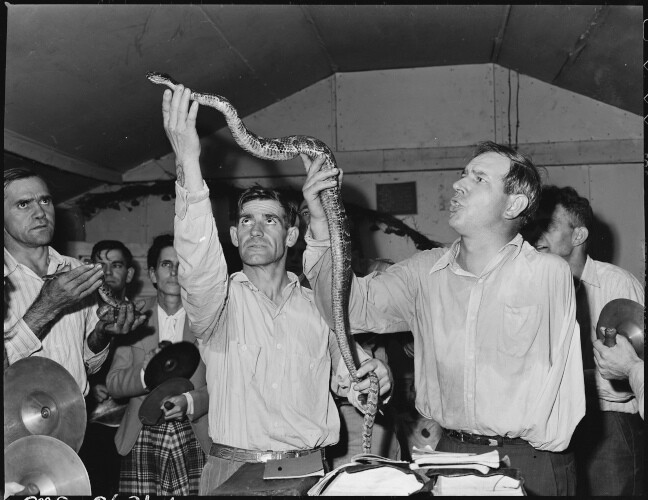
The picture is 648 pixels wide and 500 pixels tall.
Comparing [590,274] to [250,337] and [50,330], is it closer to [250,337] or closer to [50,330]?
[250,337]

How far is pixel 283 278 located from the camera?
299 centimetres

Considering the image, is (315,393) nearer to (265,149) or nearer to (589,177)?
(265,149)

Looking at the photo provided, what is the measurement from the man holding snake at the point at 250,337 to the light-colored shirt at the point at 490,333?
0.22 metres

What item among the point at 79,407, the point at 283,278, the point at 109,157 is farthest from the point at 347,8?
the point at 79,407

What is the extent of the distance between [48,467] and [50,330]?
0.95 metres

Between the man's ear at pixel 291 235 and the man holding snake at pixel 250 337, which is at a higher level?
the man's ear at pixel 291 235

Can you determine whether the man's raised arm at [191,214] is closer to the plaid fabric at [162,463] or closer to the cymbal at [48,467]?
the cymbal at [48,467]

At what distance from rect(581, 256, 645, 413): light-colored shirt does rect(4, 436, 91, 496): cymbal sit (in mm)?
2576

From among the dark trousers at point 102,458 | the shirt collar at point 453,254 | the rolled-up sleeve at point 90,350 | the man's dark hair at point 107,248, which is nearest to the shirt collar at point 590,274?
the shirt collar at point 453,254

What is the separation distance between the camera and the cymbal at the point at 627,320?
267 centimetres

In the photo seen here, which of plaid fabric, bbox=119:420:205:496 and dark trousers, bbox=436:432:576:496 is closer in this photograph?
dark trousers, bbox=436:432:576:496

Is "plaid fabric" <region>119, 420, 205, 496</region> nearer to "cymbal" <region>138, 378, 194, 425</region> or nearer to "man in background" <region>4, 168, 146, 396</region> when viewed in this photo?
"cymbal" <region>138, 378, 194, 425</region>

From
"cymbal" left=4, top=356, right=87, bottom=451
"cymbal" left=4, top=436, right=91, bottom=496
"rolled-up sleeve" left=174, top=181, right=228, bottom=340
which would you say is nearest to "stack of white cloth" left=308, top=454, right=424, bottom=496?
"cymbal" left=4, top=436, right=91, bottom=496

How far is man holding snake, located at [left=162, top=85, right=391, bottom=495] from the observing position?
2.43 metres
